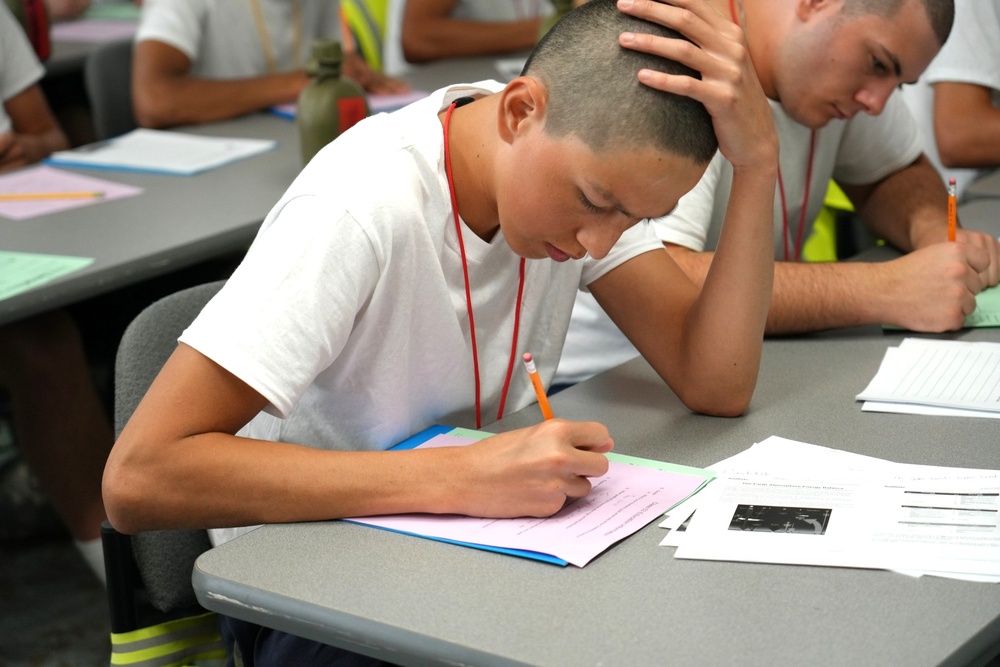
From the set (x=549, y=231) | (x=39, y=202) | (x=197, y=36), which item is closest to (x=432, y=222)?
(x=549, y=231)

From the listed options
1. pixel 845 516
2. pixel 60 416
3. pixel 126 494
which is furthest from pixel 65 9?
pixel 845 516

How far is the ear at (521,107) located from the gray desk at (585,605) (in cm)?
44

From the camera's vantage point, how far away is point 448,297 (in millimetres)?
1321

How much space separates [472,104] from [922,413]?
0.65 metres

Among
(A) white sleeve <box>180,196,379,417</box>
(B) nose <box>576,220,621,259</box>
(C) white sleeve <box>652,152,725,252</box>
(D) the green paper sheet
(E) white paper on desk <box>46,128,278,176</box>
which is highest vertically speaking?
(B) nose <box>576,220,621,259</box>

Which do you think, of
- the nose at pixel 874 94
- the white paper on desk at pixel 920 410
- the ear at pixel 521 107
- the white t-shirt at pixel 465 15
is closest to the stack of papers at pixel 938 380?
the white paper on desk at pixel 920 410

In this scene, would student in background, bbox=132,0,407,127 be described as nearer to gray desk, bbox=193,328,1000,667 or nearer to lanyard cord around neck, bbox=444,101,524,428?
lanyard cord around neck, bbox=444,101,524,428

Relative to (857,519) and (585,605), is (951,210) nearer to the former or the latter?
(857,519)

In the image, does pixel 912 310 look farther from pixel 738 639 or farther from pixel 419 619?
pixel 419 619

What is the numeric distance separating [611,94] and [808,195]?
40.6 inches

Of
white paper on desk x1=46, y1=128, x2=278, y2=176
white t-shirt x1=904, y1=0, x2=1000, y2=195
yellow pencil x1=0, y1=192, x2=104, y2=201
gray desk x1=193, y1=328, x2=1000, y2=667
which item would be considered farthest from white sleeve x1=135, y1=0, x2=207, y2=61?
gray desk x1=193, y1=328, x2=1000, y2=667

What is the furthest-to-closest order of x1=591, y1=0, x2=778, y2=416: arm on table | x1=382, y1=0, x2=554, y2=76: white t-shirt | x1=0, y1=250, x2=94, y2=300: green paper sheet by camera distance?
1. x1=382, y1=0, x2=554, y2=76: white t-shirt
2. x1=0, y1=250, x2=94, y2=300: green paper sheet
3. x1=591, y1=0, x2=778, y2=416: arm on table

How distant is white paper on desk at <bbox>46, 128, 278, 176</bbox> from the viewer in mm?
2609

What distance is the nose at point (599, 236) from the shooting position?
3.92ft
